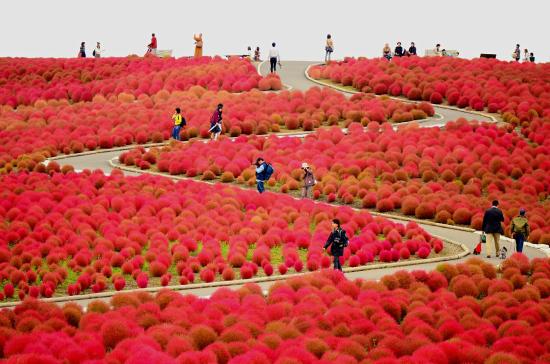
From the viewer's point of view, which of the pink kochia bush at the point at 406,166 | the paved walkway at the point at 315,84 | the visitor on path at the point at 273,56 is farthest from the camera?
the visitor on path at the point at 273,56

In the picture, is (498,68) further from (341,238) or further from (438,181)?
(341,238)

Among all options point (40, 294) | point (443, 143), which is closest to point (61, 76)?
point (443, 143)

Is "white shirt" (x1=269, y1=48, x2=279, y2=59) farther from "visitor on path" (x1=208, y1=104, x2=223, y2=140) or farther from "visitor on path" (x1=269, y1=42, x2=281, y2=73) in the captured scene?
"visitor on path" (x1=208, y1=104, x2=223, y2=140)

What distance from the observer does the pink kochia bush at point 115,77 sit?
57.8 meters

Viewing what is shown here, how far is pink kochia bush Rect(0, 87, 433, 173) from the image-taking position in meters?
47.6

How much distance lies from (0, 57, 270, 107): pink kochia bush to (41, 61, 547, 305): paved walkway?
10.1ft

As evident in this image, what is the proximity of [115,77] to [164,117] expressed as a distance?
1308 centimetres

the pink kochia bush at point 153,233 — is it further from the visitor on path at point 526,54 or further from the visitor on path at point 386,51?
the visitor on path at point 526,54

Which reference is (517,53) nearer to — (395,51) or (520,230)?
(395,51)

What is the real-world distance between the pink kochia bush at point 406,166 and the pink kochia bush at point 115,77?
12549mm

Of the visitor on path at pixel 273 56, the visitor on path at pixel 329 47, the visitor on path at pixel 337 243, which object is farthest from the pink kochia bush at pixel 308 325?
the visitor on path at pixel 329 47

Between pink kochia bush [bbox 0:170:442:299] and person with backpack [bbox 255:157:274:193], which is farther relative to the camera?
person with backpack [bbox 255:157:274:193]

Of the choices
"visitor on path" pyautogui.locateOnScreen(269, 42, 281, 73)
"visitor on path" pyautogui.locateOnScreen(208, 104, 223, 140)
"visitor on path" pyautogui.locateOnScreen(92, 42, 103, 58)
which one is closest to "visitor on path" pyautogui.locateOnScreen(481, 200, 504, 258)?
"visitor on path" pyautogui.locateOnScreen(208, 104, 223, 140)

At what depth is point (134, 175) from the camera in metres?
42.4
